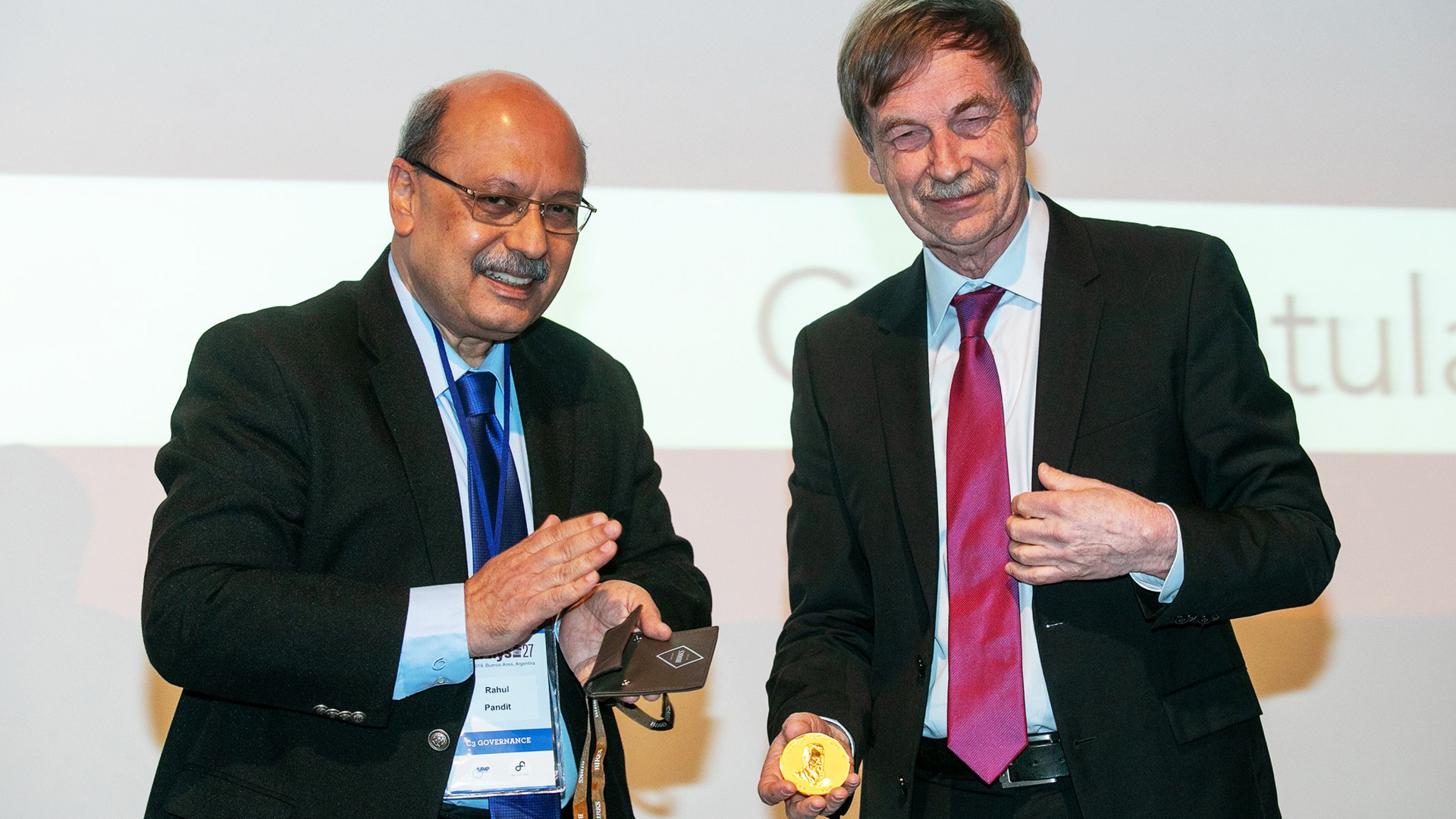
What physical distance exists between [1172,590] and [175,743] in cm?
159

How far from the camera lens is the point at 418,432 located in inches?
85.7

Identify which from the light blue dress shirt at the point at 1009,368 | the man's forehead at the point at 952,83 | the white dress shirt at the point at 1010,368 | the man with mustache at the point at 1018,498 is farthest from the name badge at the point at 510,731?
the man's forehead at the point at 952,83

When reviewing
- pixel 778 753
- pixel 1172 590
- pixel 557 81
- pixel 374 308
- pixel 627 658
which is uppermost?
pixel 557 81

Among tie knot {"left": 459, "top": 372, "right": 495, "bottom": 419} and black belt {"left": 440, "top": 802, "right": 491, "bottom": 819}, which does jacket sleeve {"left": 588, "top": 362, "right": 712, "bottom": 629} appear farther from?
black belt {"left": 440, "top": 802, "right": 491, "bottom": 819}

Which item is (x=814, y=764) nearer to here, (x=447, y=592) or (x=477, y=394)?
(x=447, y=592)

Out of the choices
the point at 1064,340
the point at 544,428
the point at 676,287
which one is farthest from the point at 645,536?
the point at 676,287

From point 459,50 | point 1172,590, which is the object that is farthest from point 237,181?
point 1172,590

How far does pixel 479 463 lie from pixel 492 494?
0.06 m

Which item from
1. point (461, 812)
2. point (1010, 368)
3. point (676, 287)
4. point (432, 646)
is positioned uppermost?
point (676, 287)

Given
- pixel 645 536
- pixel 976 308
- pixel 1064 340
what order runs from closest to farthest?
pixel 1064 340
pixel 976 308
pixel 645 536

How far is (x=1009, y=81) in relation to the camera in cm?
233

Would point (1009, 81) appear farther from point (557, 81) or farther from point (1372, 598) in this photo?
point (1372, 598)

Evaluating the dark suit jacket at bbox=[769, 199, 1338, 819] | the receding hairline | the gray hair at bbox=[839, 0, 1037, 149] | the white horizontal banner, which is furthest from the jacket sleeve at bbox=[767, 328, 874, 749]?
the white horizontal banner

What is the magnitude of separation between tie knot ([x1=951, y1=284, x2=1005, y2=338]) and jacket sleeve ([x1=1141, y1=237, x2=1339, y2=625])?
35 cm
